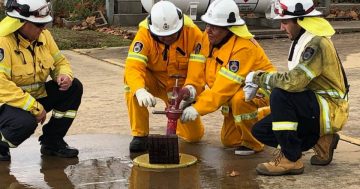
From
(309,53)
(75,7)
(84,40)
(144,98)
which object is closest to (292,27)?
(309,53)

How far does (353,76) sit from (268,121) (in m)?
4.36

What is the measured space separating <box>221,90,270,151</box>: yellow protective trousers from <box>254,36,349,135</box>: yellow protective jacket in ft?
1.22

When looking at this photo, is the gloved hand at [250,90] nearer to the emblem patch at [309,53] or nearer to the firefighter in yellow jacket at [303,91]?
the firefighter in yellow jacket at [303,91]

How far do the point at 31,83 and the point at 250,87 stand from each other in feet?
5.33

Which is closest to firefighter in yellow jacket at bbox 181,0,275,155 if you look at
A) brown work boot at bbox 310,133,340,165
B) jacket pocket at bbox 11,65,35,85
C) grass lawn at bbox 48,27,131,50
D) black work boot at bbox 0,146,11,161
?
brown work boot at bbox 310,133,340,165

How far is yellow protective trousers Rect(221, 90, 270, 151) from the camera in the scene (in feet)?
16.5

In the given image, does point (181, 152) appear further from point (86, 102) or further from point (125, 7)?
point (125, 7)

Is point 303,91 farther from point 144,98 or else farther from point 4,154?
point 4,154

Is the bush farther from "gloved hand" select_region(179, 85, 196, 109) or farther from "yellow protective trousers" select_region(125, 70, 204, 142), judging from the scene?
"gloved hand" select_region(179, 85, 196, 109)

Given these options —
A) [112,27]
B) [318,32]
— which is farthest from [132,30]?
[318,32]

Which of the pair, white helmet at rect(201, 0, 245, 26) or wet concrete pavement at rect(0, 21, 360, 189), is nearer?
wet concrete pavement at rect(0, 21, 360, 189)

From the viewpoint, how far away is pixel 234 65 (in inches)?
197

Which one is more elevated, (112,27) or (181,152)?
(181,152)

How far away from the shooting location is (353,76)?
28.7 ft
